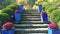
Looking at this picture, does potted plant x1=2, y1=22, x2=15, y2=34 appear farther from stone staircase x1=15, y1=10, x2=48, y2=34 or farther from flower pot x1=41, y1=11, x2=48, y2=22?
flower pot x1=41, y1=11, x2=48, y2=22

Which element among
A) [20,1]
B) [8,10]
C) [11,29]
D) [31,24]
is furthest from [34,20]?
[20,1]

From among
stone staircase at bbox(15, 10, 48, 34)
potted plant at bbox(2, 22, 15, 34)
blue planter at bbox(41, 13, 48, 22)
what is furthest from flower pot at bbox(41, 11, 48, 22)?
potted plant at bbox(2, 22, 15, 34)

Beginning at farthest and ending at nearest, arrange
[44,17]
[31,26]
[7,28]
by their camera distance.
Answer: [44,17] < [31,26] < [7,28]

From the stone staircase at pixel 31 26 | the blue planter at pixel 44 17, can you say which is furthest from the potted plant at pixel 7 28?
the blue planter at pixel 44 17

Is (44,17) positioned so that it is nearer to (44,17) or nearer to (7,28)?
(44,17)

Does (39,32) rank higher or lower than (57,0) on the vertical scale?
lower

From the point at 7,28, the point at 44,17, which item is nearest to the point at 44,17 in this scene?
the point at 44,17

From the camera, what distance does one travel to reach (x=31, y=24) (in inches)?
284

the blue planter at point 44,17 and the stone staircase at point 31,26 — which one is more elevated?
the blue planter at point 44,17

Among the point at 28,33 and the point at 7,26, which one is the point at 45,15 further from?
the point at 7,26

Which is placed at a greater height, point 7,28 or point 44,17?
point 44,17

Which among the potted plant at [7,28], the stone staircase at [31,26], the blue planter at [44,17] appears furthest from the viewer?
the blue planter at [44,17]

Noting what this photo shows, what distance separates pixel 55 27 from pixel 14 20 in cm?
286

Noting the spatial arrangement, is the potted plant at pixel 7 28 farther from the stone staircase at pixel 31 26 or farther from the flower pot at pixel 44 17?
the flower pot at pixel 44 17
